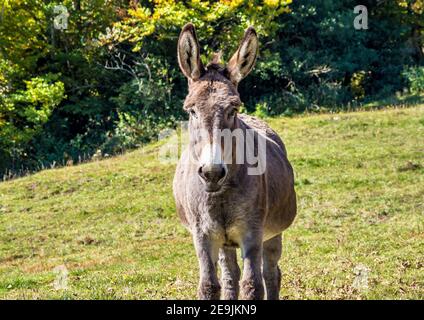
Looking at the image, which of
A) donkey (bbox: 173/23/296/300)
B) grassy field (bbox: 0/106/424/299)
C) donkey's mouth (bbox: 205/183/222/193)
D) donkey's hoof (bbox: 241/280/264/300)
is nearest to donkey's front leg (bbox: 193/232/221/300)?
donkey (bbox: 173/23/296/300)

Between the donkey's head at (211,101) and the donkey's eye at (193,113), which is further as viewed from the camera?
the donkey's eye at (193,113)

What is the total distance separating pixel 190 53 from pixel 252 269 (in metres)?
2.31

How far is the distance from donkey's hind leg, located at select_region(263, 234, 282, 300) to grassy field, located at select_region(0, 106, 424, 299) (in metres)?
1.06

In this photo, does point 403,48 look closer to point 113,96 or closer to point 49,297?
point 113,96

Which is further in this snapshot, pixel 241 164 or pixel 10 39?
pixel 10 39

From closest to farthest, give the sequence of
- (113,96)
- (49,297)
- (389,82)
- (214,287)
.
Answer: (214,287)
(49,297)
(113,96)
(389,82)

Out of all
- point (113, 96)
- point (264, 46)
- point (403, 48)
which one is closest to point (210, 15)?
point (264, 46)

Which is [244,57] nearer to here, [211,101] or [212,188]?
[211,101]

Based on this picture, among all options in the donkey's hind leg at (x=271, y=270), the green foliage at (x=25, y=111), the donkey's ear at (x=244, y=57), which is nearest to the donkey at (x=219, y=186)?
the donkey's ear at (x=244, y=57)

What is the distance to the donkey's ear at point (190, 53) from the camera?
22.8 feet

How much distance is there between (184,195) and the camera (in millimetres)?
7621

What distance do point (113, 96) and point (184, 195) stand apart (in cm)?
3053

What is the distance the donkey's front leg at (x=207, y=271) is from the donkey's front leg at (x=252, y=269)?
0.96 feet

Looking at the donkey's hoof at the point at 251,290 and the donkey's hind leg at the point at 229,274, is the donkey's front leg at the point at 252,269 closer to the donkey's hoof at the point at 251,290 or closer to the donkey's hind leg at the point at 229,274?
the donkey's hoof at the point at 251,290
